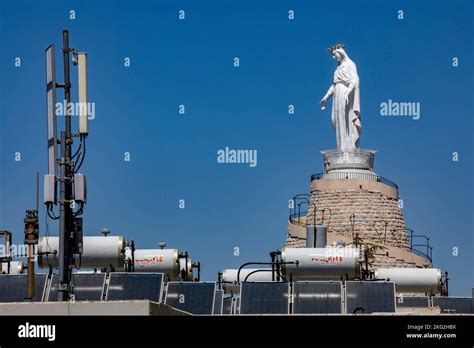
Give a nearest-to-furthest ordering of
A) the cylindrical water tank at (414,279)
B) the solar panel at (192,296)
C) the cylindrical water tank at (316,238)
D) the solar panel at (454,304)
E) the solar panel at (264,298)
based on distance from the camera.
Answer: the solar panel at (264,298) → the solar panel at (192,296) → the solar panel at (454,304) → the cylindrical water tank at (414,279) → the cylindrical water tank at (316,238)

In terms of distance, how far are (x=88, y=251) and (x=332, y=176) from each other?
161ft

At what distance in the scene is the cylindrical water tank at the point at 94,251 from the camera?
147 ft

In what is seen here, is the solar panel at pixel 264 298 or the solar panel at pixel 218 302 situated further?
the solar panel at pixel 218 302

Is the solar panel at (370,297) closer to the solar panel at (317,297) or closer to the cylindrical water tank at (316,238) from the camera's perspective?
the solar panel at (317,297)

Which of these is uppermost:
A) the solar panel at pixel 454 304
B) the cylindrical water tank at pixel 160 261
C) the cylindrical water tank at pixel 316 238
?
the cylindrical water tank at pixel 316 238

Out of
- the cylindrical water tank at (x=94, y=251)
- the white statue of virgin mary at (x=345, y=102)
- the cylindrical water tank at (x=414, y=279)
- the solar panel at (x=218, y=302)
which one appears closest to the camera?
the solar panel at (x=218, y=302)

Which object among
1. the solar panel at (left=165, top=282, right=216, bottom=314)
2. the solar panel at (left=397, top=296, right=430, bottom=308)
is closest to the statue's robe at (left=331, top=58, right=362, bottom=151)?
the solar panel at (left=397, top=296, right=430, bottom=308)

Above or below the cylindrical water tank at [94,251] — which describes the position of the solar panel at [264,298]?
below

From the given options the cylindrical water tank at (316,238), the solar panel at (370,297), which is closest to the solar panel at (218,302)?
the solar panel at (370,297)

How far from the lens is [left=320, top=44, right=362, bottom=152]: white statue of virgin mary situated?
9400 cm

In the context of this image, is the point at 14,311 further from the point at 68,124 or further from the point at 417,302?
the point at 417,302

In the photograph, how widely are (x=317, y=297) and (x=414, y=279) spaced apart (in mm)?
11766

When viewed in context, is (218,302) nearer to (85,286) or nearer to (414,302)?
(85,286)

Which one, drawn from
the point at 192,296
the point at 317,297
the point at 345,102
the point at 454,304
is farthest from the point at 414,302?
the point at 345,102
